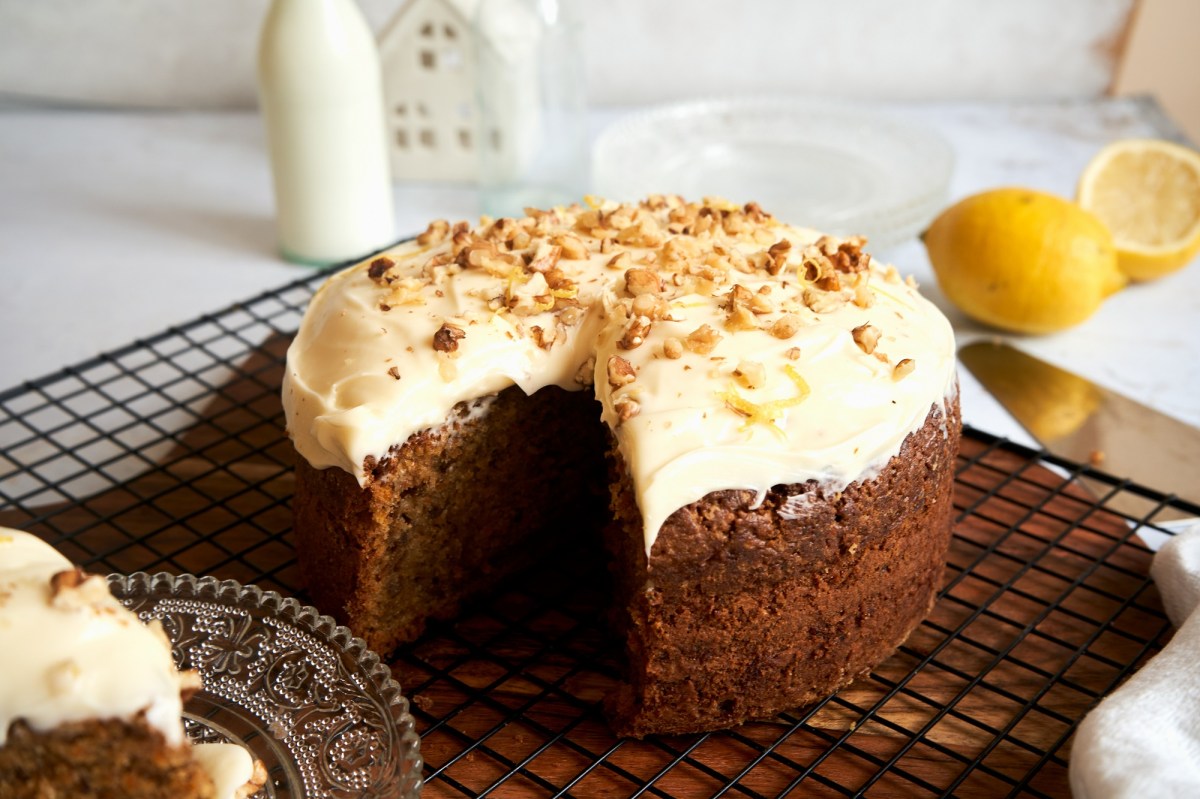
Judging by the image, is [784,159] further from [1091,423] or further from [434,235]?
[434,235]

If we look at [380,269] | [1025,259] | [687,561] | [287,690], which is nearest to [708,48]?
[1025,259]

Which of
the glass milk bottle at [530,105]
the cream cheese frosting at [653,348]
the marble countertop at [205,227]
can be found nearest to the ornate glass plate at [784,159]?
the glass milk bottle at [530,105]

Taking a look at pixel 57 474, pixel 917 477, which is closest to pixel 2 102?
pixel 57 474

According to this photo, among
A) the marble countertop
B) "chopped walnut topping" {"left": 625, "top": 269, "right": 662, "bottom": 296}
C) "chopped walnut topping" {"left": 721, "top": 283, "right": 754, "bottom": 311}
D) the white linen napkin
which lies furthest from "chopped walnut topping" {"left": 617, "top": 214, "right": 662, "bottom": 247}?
the white linen napkin

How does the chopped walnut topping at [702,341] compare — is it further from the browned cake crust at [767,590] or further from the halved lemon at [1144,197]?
the halved lemon at [1144,197]

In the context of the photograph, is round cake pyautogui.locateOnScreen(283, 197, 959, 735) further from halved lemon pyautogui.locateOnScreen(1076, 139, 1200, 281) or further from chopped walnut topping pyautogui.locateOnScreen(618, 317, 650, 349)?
halved lemon pyautogui.locateOnScreen(1076, 139, 1200, 281)
